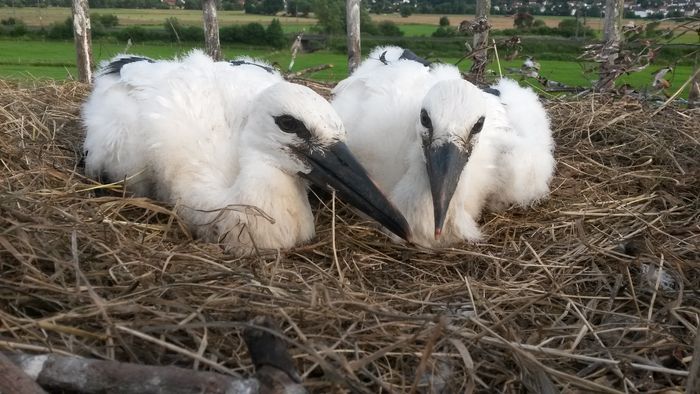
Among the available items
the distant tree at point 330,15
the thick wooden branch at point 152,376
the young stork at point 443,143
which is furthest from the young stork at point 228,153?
the distant tree at point 330,15

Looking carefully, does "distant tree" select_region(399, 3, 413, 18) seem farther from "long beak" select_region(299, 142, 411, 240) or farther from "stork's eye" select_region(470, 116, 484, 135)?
"long beak" select_region(299, 142, 411, 240)

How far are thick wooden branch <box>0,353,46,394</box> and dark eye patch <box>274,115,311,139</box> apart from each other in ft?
4.07

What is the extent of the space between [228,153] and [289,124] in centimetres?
33

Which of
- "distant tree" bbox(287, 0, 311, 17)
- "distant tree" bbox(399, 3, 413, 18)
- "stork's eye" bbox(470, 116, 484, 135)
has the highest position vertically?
"distant tree" bbox(287, 0, 311, 17)

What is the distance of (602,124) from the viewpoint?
343 cm

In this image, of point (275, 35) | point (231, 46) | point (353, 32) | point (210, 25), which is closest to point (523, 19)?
point (210, 25)

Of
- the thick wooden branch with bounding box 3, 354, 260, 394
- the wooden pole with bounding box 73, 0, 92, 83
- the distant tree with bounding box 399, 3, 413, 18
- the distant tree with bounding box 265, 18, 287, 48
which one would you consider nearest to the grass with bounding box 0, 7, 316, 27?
the distant tree with bounding box 265, 18, 287, 48

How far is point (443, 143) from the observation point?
2191 millimetres

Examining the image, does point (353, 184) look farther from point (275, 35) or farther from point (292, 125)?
point (275, 35)

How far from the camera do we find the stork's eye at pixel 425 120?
2250 mm

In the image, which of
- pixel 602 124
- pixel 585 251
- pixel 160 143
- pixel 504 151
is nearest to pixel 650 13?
pixel 602 124

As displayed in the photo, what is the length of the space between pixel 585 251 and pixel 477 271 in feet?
1.20

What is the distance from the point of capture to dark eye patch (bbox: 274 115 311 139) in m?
2.20

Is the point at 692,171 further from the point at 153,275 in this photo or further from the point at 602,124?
the point at 153,275
